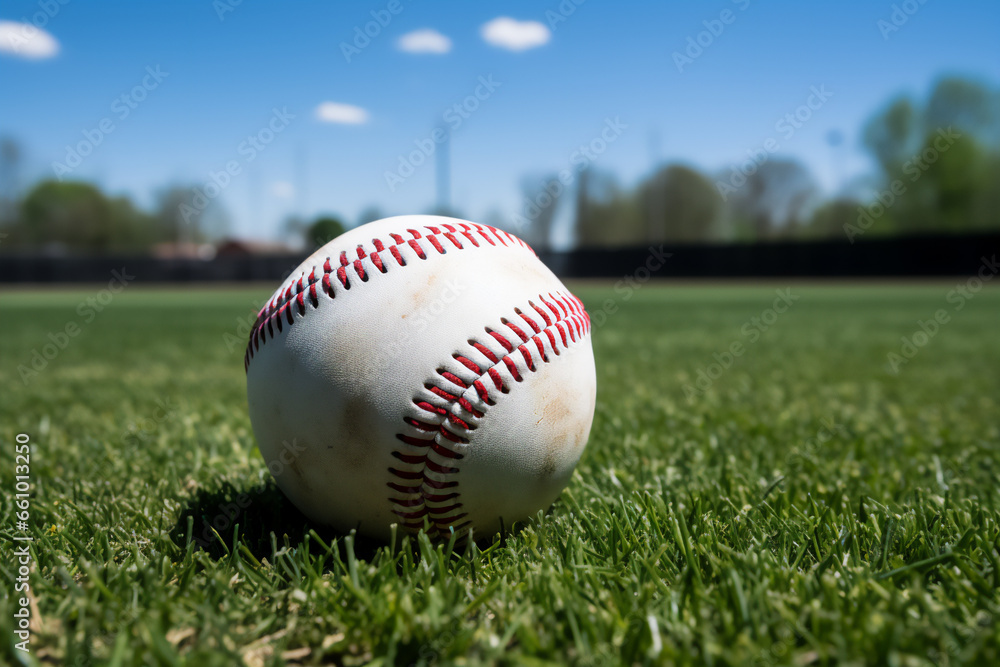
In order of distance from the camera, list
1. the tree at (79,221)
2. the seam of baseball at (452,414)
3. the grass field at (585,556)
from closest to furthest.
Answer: the grass field at (585,556) → the seam of baseball at (452,414) → the tree at (79,221)

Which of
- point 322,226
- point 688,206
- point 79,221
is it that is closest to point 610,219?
point 688,206

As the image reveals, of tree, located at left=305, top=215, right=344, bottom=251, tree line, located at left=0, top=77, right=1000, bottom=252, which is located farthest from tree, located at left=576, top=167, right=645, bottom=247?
Result: tree, located at left=305, top=215, right=344, bottom=251

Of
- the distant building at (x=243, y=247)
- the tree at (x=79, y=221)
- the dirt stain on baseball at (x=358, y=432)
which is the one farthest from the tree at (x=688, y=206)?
the dirt stain on baseball at (x=358, y=432)

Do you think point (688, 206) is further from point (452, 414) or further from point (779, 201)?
point (452, 414)

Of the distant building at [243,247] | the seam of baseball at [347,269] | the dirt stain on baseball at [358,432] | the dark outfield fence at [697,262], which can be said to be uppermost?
the seam of baseball at [347,269]

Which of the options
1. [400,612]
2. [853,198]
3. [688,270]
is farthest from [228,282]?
[853,198]

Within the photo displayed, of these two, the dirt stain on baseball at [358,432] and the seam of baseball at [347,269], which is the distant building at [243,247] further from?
the dirt stain on baseball at [358,432]

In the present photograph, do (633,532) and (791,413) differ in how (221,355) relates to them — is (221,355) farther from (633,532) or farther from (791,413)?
(633,532)
